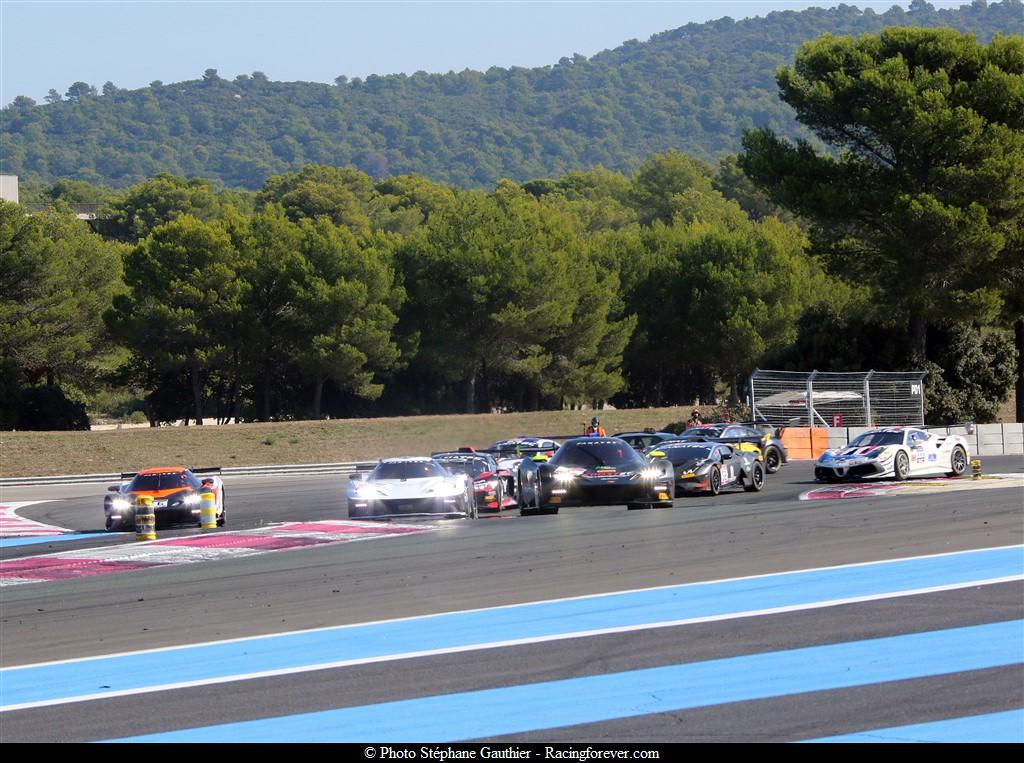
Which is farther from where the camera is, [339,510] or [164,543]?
[339,510]

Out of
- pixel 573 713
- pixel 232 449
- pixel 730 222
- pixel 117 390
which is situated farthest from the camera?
pixel 730 222


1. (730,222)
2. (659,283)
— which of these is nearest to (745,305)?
(659,283)

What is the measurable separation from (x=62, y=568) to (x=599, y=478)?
30.1 ft

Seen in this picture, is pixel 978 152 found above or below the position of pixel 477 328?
above

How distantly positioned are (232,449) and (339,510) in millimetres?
30776

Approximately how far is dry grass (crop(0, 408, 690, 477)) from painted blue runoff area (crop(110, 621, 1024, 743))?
38884 mm

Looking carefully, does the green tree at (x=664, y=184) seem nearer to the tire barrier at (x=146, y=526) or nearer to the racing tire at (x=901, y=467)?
the racing tire at (x=901, y=467)

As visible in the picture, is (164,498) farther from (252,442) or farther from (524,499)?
(252,442)

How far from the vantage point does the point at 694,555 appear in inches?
640

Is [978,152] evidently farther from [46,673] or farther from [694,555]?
[46,673]

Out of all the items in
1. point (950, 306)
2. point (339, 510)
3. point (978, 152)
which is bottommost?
point (339, 510)

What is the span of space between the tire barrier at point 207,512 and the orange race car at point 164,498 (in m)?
0.35

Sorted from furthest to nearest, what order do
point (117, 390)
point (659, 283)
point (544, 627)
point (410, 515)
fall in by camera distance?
point (659, 283), point (117, 390), point (410, 515), point (544, 627)

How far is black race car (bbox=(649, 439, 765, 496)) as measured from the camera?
27.2 metres
